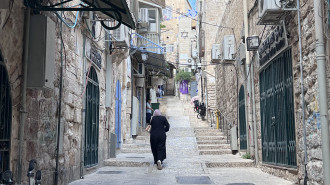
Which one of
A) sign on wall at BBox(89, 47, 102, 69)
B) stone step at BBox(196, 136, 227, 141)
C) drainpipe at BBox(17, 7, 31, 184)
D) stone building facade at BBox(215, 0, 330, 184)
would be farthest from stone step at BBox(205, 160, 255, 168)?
drainpipe at BBox(17, 7, 31, 184)

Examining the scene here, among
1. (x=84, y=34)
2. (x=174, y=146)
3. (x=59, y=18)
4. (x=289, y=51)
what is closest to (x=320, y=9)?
(x=289, y=51)

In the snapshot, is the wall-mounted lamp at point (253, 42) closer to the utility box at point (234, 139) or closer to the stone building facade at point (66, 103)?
the stone building facade at point (66, 103)

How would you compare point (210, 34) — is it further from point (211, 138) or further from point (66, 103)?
point (66, 103)

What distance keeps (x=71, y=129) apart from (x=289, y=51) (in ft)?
14.0

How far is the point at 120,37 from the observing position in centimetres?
1098

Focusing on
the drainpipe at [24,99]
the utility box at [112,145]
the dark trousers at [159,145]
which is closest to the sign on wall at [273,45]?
the dark trousers at [159,145]

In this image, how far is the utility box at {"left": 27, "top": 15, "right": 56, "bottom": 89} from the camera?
5.02 m

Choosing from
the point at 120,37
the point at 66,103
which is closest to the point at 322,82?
the point at 66,103

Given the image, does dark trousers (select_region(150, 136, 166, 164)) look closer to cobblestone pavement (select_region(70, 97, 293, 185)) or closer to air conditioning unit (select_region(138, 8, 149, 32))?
cobblestone pavement (select_region(70, 97, 293, 185))

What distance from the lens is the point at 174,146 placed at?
14.0m

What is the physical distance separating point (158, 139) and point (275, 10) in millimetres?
4505

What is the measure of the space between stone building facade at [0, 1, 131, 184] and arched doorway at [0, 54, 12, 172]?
23mm

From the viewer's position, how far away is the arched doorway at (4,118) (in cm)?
441

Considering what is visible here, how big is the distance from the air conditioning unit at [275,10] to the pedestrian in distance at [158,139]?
3955mm
